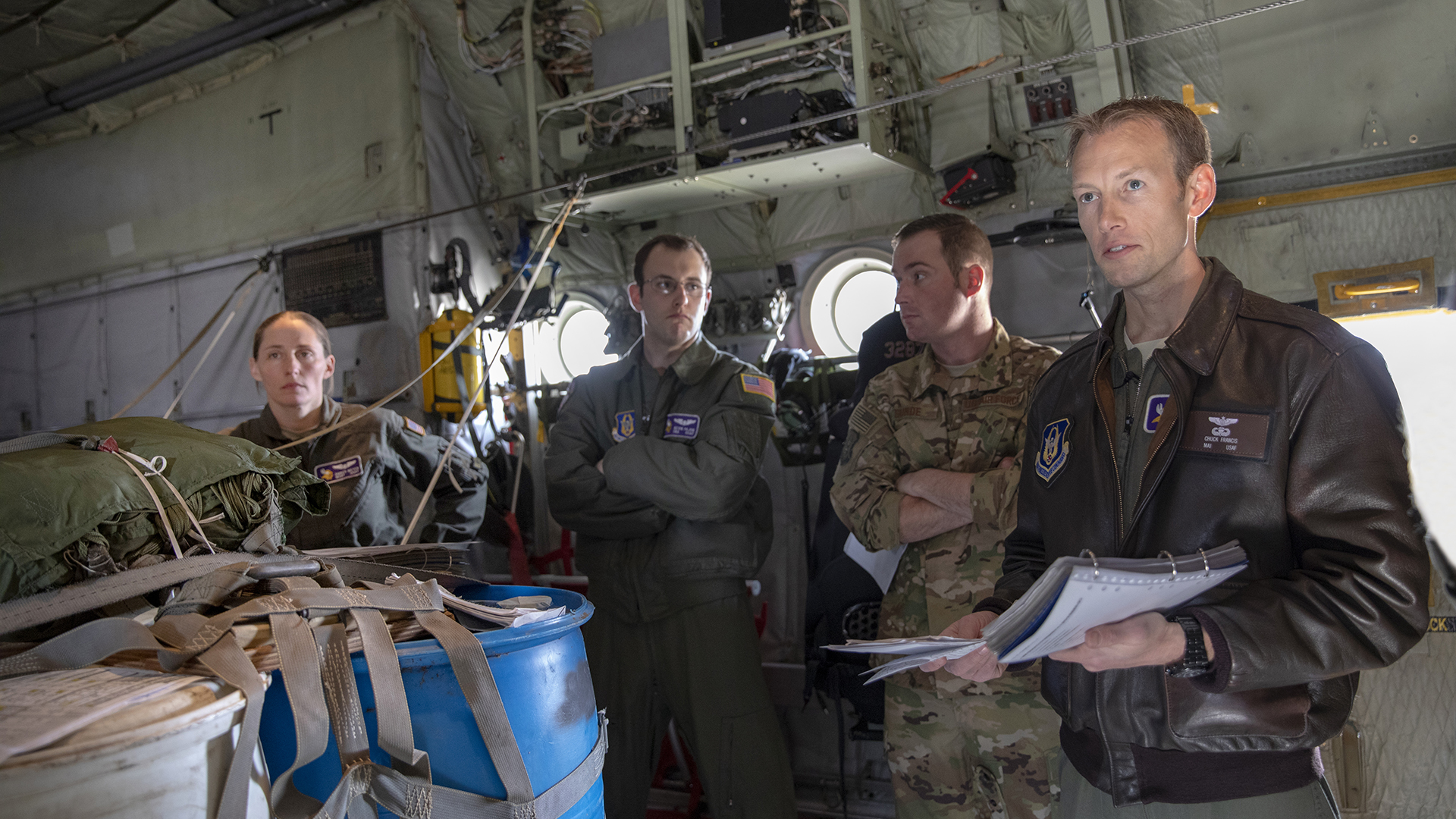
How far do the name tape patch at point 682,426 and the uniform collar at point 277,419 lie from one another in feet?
3.87

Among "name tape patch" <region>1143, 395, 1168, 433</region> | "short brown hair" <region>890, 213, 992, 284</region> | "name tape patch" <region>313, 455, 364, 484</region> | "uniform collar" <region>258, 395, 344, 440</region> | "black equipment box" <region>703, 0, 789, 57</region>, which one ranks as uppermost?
"black equipment box" <region>703, 0, 789, 57</region>

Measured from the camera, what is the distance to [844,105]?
3824mm

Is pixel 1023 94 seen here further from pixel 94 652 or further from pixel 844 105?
pixel 94 652

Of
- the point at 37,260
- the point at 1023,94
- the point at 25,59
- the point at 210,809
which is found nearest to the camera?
the point at 210,809

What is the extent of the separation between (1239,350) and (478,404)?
12.6ft

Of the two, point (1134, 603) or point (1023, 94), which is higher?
point (1023, 94)

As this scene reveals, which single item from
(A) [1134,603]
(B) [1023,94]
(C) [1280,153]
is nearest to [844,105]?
(B) [1023,94]

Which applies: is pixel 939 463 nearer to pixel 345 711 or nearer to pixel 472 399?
pixel 345 711

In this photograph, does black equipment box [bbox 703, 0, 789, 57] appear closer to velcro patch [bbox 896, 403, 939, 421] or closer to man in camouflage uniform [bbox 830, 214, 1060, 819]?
man in camouflage uniform [bbox 830, 214, 1060, 819]

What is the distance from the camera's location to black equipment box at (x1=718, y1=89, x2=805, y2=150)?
3.63 m

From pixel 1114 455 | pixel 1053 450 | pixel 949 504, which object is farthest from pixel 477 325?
pixel 1114 455

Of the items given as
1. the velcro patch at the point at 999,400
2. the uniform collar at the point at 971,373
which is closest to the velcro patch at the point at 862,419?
the uniform collar at the point at 971,373

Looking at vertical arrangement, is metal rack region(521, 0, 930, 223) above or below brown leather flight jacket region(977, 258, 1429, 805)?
above

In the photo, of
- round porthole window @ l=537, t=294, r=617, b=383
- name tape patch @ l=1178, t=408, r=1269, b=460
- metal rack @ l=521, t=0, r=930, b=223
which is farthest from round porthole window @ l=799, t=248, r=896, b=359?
name tape patch @ l=1178, t=408, r=1269, b=460
